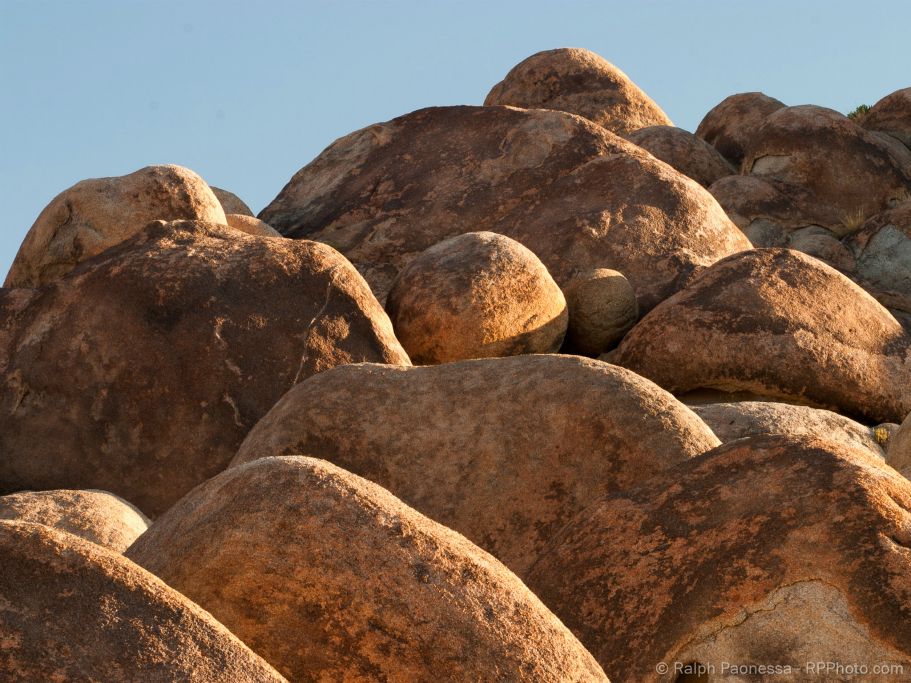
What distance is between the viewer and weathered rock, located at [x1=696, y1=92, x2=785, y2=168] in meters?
21.5

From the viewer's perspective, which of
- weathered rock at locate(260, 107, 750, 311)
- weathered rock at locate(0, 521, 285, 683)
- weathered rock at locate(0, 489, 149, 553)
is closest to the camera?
weathered rock at locate(0, 521, 285, 683)

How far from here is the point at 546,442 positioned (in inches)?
228

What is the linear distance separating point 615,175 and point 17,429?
20.4ft

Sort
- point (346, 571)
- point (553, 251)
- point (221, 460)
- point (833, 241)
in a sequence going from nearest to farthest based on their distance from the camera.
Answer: point (346, 571)
point (221, 460)
point (553, 251)
point (833, 241)

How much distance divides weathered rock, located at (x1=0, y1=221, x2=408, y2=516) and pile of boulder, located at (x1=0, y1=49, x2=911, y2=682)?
0.06ft

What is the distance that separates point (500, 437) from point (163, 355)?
10.4ft

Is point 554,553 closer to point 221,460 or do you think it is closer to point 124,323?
point 221,460

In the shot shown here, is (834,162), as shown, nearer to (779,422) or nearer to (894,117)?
(894,117)

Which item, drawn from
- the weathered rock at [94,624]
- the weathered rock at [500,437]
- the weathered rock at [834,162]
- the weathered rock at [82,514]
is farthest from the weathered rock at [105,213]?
the weathered rock at [834,162]

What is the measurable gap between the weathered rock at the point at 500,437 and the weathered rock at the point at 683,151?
12.1m

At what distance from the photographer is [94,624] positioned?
2637mm

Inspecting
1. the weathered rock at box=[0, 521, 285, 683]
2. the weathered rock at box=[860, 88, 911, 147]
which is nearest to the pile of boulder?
the weathered rock at box=[0, 521, 285, 683]

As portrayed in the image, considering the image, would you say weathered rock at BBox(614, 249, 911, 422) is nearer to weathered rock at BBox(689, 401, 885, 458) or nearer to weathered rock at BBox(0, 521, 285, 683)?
weathered rock at BBox(689, 401, 885, 458)

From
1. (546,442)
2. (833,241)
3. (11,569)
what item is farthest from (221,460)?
(833,241)
